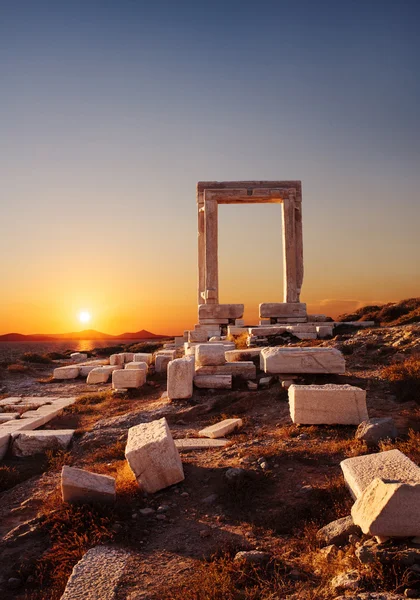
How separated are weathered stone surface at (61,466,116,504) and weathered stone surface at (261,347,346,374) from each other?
4950mm

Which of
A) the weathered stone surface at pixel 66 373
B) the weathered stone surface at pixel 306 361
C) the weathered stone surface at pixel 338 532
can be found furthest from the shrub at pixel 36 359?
the weathered stone surface at pixel 338 532

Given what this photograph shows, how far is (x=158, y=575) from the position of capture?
3926 mm

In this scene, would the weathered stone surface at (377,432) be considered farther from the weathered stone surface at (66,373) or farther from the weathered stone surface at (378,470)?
the weathered stone surface at (66,373)

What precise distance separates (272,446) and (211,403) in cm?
306

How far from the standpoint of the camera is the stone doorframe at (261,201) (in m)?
20.0

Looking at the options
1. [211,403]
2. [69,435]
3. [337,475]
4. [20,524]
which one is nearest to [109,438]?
[69,435]

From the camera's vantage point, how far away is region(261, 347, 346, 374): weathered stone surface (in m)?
9.20

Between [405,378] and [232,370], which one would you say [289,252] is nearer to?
[232,370]

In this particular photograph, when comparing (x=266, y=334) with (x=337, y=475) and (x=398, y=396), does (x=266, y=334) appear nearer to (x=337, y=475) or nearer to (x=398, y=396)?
(x=398, y=396)

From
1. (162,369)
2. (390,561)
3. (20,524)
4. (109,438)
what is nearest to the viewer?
(390,561)

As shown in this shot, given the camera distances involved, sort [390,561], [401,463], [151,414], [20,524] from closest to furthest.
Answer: [390,561] → [401,463] → [20,524] → [151,414]

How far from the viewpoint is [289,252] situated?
20062 mm

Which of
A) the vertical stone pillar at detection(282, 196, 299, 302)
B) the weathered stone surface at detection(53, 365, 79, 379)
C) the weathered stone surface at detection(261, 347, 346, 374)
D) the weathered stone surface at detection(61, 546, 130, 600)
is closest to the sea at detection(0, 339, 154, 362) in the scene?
the weathered stone surface at detection(53, 365, 79, 379)

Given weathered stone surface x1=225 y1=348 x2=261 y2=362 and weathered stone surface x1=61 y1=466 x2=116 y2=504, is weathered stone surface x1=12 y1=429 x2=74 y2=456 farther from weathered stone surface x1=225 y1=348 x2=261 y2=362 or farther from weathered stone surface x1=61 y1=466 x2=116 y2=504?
weathered stone surface x1=225 y1=348 x2=261 y2=362
